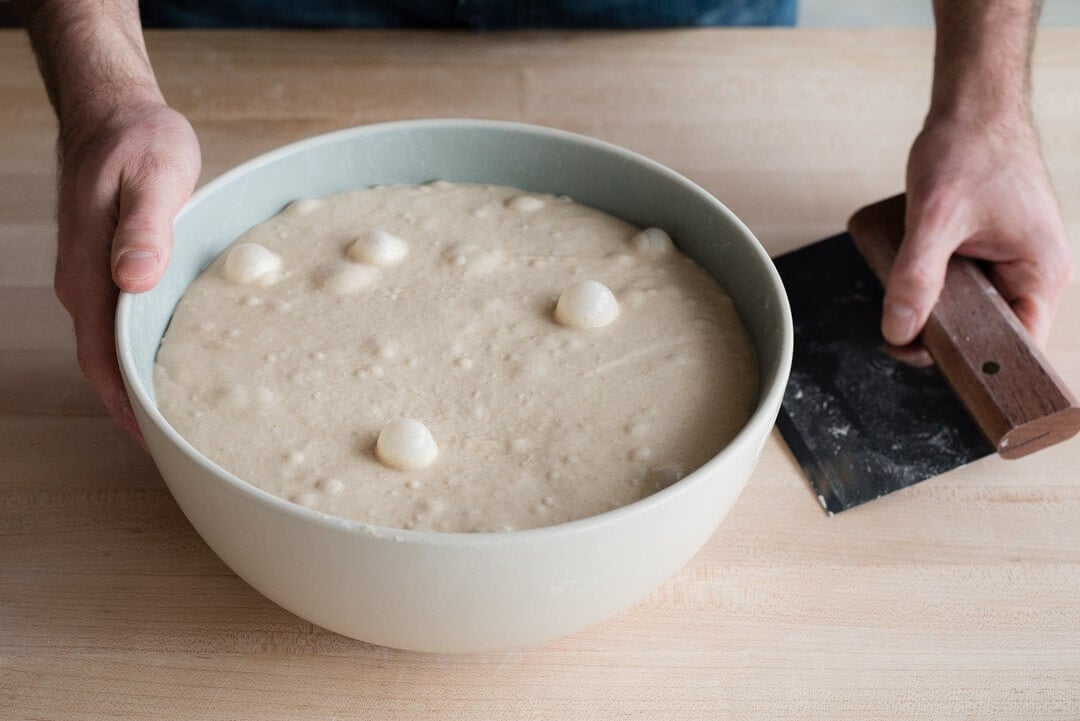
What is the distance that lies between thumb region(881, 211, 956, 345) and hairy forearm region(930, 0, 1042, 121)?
20 centimetres

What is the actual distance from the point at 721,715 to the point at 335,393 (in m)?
0.36

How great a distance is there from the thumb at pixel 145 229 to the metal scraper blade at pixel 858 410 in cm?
57

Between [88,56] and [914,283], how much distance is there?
862 mm

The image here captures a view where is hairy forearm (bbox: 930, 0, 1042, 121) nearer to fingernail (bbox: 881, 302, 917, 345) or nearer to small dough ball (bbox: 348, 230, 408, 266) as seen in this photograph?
fingernail (bbox: 881, 302, 917, 345)

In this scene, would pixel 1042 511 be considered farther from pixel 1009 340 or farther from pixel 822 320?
pixel 822 320

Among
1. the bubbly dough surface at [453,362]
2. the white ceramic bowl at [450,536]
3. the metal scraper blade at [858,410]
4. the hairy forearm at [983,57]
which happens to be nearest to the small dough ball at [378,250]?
the bubbly dough surface at [453,362]

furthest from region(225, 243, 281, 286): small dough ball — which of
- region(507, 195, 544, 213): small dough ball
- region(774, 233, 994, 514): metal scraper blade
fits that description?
region(774, 233, 994, 514): metal scraper blade

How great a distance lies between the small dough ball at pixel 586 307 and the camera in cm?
82

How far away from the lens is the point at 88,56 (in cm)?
108

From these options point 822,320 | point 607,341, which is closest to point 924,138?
point 822,320

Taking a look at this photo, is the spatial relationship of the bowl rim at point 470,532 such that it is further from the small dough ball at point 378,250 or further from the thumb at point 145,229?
the small dough ball at point 378,250

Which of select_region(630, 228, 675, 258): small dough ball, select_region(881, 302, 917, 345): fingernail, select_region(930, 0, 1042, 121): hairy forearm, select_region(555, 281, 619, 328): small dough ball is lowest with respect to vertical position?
select_region(881, 302, 917, 345): fingernail

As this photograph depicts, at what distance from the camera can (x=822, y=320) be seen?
106 cm

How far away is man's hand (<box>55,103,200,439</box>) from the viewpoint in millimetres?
855
